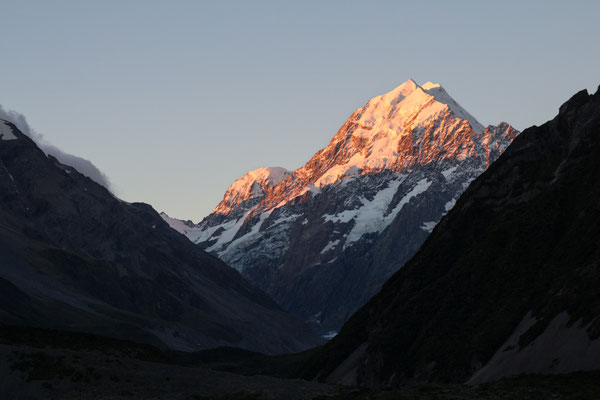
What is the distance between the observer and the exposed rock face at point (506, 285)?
7469 cm

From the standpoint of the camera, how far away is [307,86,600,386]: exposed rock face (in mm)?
74688

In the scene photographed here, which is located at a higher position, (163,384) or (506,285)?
(506,285)

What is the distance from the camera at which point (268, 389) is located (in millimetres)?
60469

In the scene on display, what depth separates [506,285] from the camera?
101 metres

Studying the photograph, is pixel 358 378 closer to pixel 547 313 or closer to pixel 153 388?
pixel 547 313

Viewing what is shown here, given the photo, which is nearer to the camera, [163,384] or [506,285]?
[163,384]

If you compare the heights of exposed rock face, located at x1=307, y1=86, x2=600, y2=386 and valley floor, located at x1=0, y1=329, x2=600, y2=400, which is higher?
exposed rock face, located at x1=307, y1=86, x2=600, y2=386

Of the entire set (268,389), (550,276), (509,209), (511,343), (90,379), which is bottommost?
(90,379)

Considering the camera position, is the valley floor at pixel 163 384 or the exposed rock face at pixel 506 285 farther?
the exposed rock face at pixel 506 285

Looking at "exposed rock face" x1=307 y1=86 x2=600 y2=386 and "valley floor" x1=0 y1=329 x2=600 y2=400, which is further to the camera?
"exposed rock face" x1=307 y1=86 x2=600 y2=386

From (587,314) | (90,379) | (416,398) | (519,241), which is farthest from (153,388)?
(519,241)

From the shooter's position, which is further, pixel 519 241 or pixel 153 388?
pixel 519 241

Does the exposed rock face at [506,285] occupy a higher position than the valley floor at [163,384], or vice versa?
the exposed rock face at [506,285]

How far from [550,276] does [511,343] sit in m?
11.5
